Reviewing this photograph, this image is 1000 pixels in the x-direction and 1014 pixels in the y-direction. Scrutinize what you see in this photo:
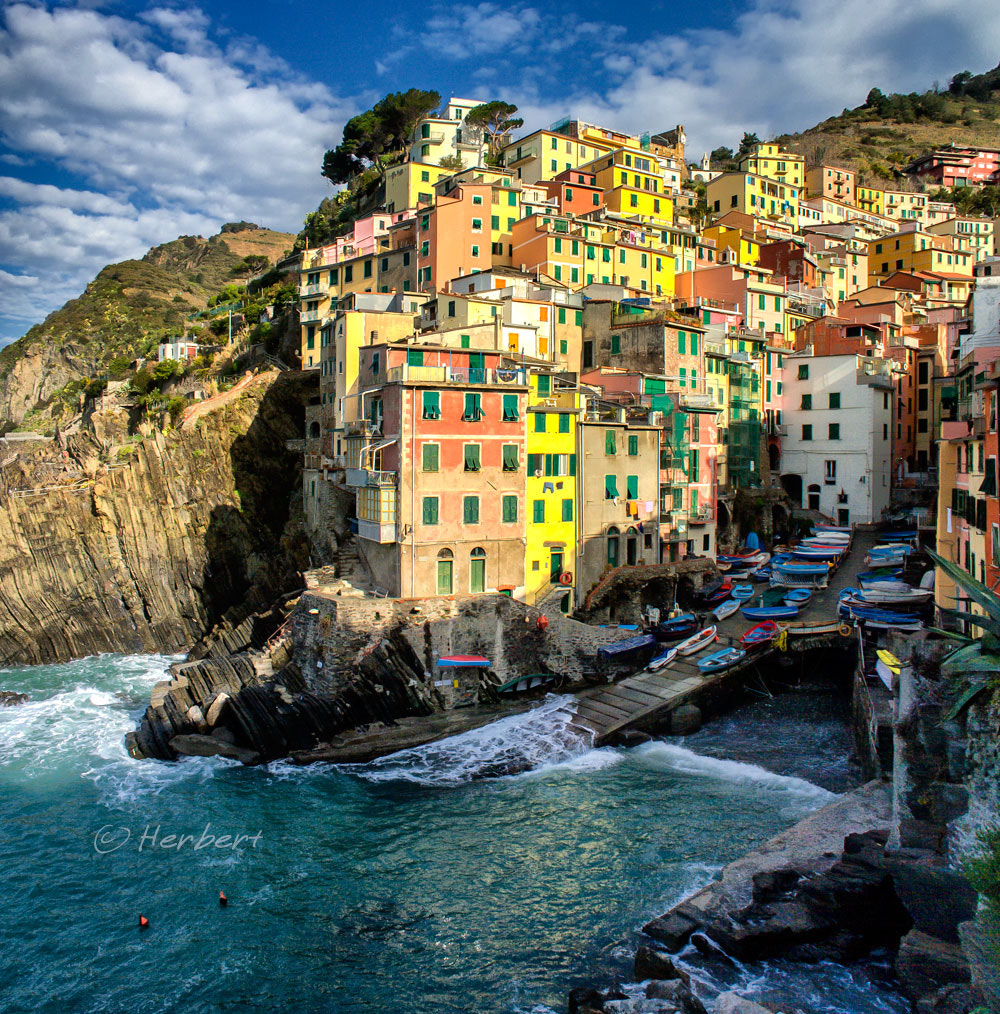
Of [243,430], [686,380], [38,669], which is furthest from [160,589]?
[686,380]

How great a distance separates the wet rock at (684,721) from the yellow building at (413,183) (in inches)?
2154

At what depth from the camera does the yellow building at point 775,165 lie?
325 ft

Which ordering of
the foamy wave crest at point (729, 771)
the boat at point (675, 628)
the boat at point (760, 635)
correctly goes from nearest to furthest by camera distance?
1. the foamy wave crest at point (729, 771)
2. the boat at point (760, 635)
3. the boat at point (675, 628)

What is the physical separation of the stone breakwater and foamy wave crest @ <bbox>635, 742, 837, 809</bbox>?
21.7ft

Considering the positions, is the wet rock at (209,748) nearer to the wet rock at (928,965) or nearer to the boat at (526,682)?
the boat at (526,682)

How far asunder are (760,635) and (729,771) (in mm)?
9016

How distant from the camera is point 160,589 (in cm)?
5378

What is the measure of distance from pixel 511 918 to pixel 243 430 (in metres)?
42.6

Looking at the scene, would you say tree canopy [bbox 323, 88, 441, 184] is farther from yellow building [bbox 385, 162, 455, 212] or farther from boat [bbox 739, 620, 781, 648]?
boat [bbox 739, 620, 781, 648]

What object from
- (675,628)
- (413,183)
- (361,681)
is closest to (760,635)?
(675,628)

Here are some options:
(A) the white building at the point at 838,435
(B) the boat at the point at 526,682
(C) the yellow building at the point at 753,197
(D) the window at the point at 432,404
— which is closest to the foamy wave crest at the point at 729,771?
(B) the boat at the point at 526,682

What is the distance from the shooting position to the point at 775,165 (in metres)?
99.6

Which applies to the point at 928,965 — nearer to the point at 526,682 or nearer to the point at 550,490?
the point at 526,682

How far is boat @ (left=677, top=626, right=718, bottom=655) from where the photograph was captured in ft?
116
